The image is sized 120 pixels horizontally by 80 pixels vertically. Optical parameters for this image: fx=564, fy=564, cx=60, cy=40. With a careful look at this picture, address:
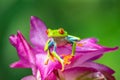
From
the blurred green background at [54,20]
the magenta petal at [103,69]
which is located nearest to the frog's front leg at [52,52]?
the magenta petal at [103,69]

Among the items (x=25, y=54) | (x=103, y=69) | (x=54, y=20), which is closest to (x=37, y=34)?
(x=25, y=54)

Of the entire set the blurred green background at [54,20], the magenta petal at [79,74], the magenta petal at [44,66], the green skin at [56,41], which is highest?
the green skin at [56,41]

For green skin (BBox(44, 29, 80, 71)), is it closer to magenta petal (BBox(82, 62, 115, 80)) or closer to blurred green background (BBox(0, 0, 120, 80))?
magenta petal (BBox(82, 62, 115, 80))

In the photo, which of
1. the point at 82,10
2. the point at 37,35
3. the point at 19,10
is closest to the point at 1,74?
the point at 19,10

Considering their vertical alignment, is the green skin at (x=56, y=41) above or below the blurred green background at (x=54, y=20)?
above

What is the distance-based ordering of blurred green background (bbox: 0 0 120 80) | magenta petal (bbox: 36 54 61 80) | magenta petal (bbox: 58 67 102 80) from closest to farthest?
magenta petal (bbox: 36 54 61 80)
magenta petal (bbox: 58 67 102 80)
blurred green background (bbox: 0 0 120 80)

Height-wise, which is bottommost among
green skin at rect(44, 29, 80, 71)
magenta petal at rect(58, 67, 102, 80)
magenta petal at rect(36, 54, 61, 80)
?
magenta petal at rect(58, 67, 102, 80)

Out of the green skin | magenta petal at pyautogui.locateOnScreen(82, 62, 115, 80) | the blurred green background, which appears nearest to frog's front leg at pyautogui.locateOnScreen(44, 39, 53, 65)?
the green skin

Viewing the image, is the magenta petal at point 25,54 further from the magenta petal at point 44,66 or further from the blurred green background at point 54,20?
the blurred green background at point 54,20
